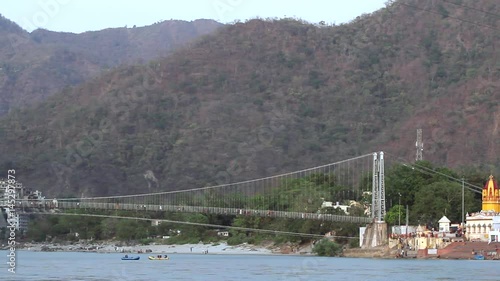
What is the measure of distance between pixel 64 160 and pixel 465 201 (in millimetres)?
73981

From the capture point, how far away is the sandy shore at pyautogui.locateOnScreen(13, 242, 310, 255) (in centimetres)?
11212

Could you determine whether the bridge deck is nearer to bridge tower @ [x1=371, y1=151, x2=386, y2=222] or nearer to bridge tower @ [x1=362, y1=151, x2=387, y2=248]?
bridge tower @ [x1=362, y1=151, x2=387, y2=248]

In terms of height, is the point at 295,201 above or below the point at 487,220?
above

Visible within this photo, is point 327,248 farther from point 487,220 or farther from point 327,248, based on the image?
point 487,220

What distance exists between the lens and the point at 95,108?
185 meters

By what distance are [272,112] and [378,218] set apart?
8609cm

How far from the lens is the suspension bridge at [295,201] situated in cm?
9700

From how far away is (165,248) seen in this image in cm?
12256

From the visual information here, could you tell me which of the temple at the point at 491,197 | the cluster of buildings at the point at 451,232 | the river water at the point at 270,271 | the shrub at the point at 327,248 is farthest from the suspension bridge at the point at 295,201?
the river water at the point at 270,271

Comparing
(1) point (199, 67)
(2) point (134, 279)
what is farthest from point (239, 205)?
(1) point (199, 67)

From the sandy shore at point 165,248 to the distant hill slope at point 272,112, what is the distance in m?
15.4

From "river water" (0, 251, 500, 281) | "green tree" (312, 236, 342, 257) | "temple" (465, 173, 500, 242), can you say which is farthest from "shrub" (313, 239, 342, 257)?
"river water" (0, 251, 500, 281)

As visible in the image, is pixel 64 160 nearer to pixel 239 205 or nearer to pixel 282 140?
pixel 282 140

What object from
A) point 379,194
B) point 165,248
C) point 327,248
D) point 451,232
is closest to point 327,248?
point 327,248
